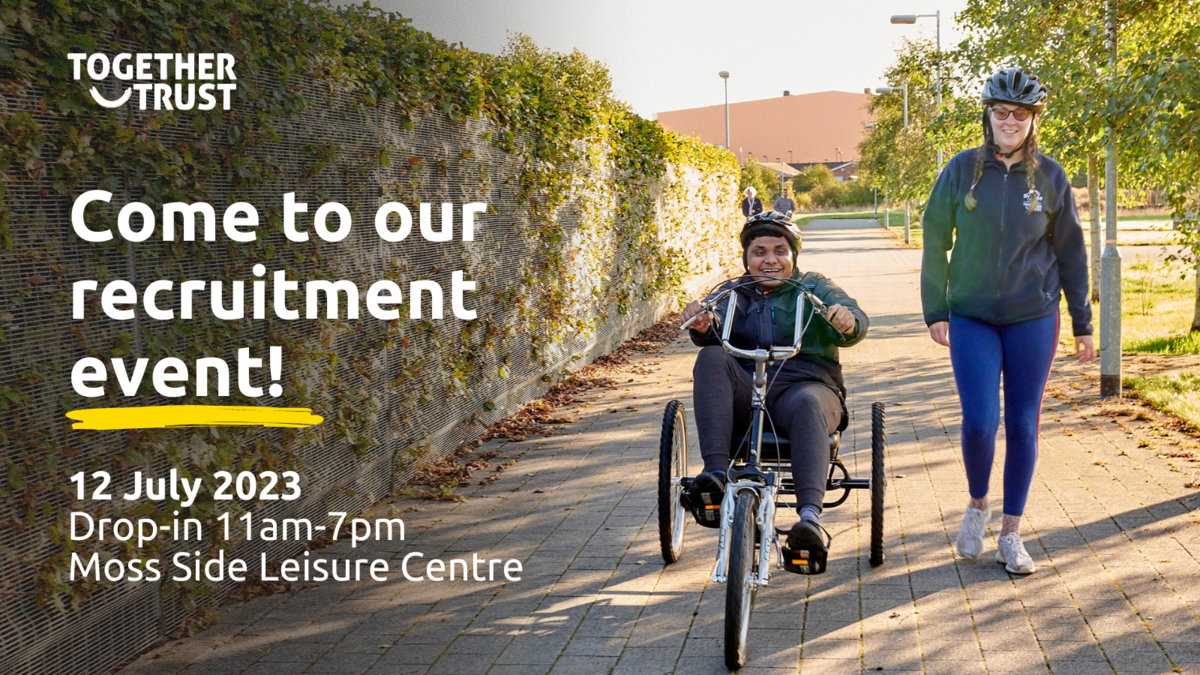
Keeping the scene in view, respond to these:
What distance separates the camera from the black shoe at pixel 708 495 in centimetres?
417

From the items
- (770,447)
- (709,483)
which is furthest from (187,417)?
(770,447)

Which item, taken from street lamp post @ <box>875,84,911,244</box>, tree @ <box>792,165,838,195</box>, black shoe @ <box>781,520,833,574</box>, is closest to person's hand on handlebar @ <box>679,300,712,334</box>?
black shoe @ <box>781,520,833,574</box>

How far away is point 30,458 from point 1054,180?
13.1 ft

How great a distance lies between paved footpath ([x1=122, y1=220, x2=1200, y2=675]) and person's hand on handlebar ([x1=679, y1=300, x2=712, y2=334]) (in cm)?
109

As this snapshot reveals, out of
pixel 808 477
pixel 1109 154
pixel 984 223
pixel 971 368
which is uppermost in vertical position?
pixel 1109 154

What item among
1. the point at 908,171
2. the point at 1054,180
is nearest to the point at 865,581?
the point at 1054,180

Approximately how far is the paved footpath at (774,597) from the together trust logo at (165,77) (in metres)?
1.97

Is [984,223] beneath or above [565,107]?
beneath

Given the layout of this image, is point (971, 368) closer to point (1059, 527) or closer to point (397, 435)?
point (1059, 527)

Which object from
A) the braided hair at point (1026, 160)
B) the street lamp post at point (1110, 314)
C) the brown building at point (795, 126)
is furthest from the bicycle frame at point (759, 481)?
the brown building at point (795, 126)

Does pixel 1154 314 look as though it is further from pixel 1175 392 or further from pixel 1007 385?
pixel 1007 385

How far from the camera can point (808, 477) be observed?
4164 millimetres

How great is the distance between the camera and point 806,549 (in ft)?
13.0

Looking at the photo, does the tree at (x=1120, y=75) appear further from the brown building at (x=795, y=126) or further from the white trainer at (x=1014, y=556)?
the brown building at (x=795, y=126)
